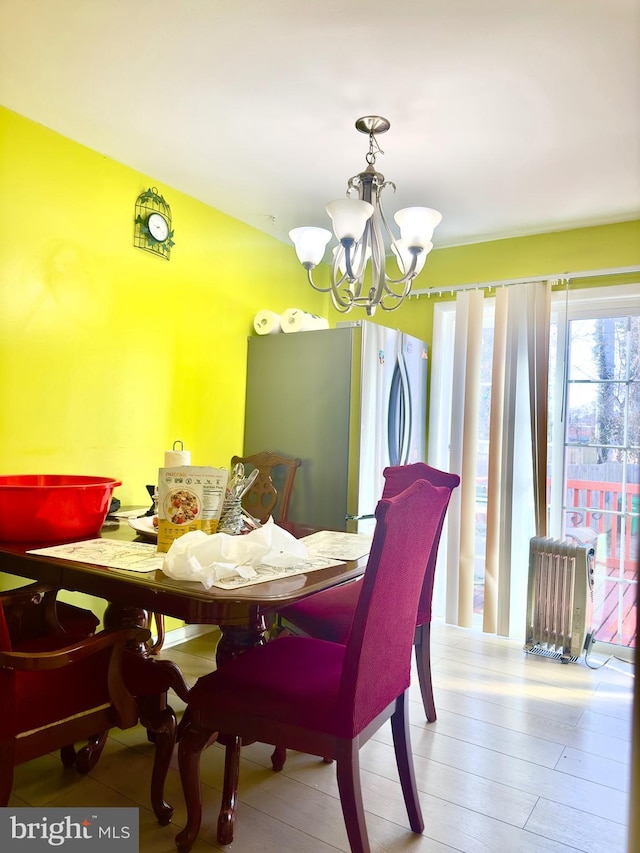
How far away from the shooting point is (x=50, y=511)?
171cm

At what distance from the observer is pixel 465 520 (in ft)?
11.4

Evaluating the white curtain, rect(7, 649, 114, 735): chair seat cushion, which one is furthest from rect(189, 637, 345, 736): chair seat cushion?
the white curtain

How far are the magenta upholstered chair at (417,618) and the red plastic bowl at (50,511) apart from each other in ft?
2.42

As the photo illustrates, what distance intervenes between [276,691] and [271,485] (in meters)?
1.81

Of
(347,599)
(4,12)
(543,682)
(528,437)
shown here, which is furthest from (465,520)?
(4,12)

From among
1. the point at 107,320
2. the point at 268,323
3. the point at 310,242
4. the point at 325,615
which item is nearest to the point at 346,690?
the point at 325,615

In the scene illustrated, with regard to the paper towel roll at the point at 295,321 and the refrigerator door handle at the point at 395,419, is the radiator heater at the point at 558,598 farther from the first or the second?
the paper towel roll at the point at 295,321

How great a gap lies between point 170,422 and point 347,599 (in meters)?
1.38

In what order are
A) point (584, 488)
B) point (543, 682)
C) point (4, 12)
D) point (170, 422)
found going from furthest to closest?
point (584, 488) → point (170, 422) → point (543, 682) → point (4, 12)

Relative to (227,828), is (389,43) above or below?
above

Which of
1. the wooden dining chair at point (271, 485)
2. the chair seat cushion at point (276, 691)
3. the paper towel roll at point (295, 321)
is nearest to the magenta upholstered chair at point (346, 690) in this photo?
the chair seat cushion at point (276, 691)

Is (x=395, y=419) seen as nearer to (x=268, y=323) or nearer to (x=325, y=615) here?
(x=268, y=323)

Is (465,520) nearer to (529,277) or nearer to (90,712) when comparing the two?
(529,277)

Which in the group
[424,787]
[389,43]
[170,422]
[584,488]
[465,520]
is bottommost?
[424,787]
